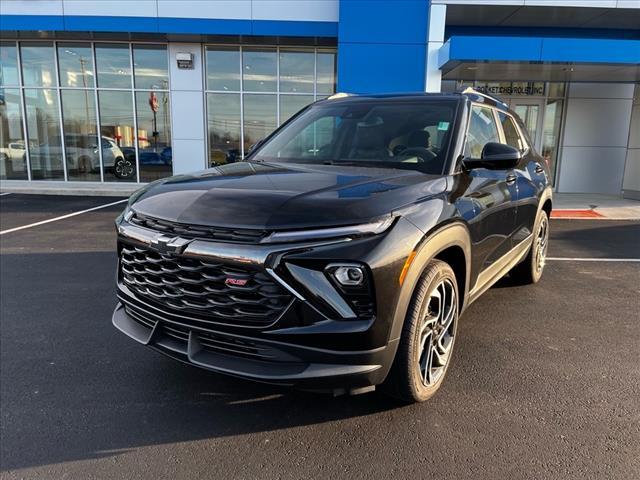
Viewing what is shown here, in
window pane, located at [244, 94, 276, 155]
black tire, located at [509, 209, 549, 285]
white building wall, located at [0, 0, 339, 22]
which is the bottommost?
black tire, located at [509, 209, 549, 285]

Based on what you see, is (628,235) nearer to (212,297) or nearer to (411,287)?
(411,287)

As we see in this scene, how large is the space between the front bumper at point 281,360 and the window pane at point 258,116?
12581 millimetres

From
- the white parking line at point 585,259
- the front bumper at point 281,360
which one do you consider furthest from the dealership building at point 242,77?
the front bumper at point 281,360

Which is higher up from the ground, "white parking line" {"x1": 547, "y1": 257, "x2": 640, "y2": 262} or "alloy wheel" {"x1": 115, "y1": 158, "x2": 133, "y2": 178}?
"alloy wheel" {"x1": 115, "y1": 158, "x2": 133, "y2": 178}

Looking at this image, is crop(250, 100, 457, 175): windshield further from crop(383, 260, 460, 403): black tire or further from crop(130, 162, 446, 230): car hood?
crop(383, 260, 460, 403): black tire

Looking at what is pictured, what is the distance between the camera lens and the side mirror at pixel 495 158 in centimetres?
308

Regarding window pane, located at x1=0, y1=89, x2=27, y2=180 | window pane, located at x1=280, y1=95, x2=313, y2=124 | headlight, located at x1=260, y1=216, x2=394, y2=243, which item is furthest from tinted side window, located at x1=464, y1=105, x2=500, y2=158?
window pane, located at x1=0, y1=89, x2=27, y2=180

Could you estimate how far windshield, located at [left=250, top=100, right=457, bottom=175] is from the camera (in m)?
3.27

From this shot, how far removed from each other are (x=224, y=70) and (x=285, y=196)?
43.1ft

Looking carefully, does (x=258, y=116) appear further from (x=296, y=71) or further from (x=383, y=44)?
(x=383, y=44)

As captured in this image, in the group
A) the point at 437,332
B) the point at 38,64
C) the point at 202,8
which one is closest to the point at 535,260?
the point at 437,332

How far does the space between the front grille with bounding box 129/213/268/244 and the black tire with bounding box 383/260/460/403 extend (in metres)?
0.90

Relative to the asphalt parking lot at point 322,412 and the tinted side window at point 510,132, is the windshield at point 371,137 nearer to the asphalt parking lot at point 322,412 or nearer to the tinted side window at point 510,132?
the tinted side window at point 510,132

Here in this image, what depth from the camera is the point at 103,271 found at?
5.77 meters
